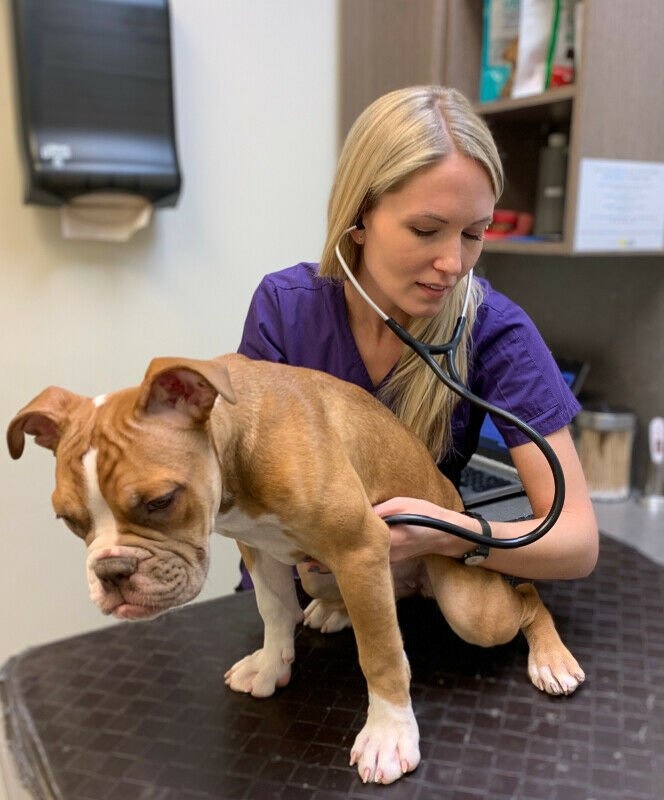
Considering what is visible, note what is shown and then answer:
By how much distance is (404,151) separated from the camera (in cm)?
106

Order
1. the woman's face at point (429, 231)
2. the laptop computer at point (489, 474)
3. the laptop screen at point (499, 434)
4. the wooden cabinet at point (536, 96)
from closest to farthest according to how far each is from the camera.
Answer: the woman's face at point (429, 231), the laptop computer at point (489, 474), the wooden cabinet at point (536, 96), the laptop screen at point (499, 434)

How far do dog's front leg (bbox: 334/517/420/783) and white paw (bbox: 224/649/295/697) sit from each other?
0.17 metres

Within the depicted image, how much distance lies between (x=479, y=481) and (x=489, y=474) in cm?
5

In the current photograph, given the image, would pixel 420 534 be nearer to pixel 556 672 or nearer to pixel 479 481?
pixel 556 672

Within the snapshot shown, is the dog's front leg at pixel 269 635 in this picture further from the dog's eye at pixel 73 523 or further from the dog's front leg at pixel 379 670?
the dog's eye at pixel 73 523

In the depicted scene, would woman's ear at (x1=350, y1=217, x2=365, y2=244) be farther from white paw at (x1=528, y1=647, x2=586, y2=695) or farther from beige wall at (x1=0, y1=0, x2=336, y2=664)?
beige wall at (x1=0, y1=0, x2=336, y2=664)

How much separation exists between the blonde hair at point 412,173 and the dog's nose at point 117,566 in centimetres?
56

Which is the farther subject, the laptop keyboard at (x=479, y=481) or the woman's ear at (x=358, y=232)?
the laptop keyboard at (x=479, y=481)

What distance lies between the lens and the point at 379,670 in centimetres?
98

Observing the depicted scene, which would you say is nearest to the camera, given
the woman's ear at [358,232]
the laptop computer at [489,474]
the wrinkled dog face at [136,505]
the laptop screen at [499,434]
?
the wrinkled dog face at [136,505]

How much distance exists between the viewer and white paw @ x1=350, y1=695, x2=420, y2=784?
0.94 metres

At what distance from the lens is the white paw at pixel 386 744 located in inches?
37.1

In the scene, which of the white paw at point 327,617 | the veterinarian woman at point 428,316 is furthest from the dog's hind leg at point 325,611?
the veterinarian woman at point 428,316

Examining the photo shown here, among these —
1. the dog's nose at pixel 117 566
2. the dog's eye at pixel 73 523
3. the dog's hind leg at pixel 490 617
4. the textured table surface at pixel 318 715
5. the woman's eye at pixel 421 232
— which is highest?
the woman's eye at pixel 421 232
